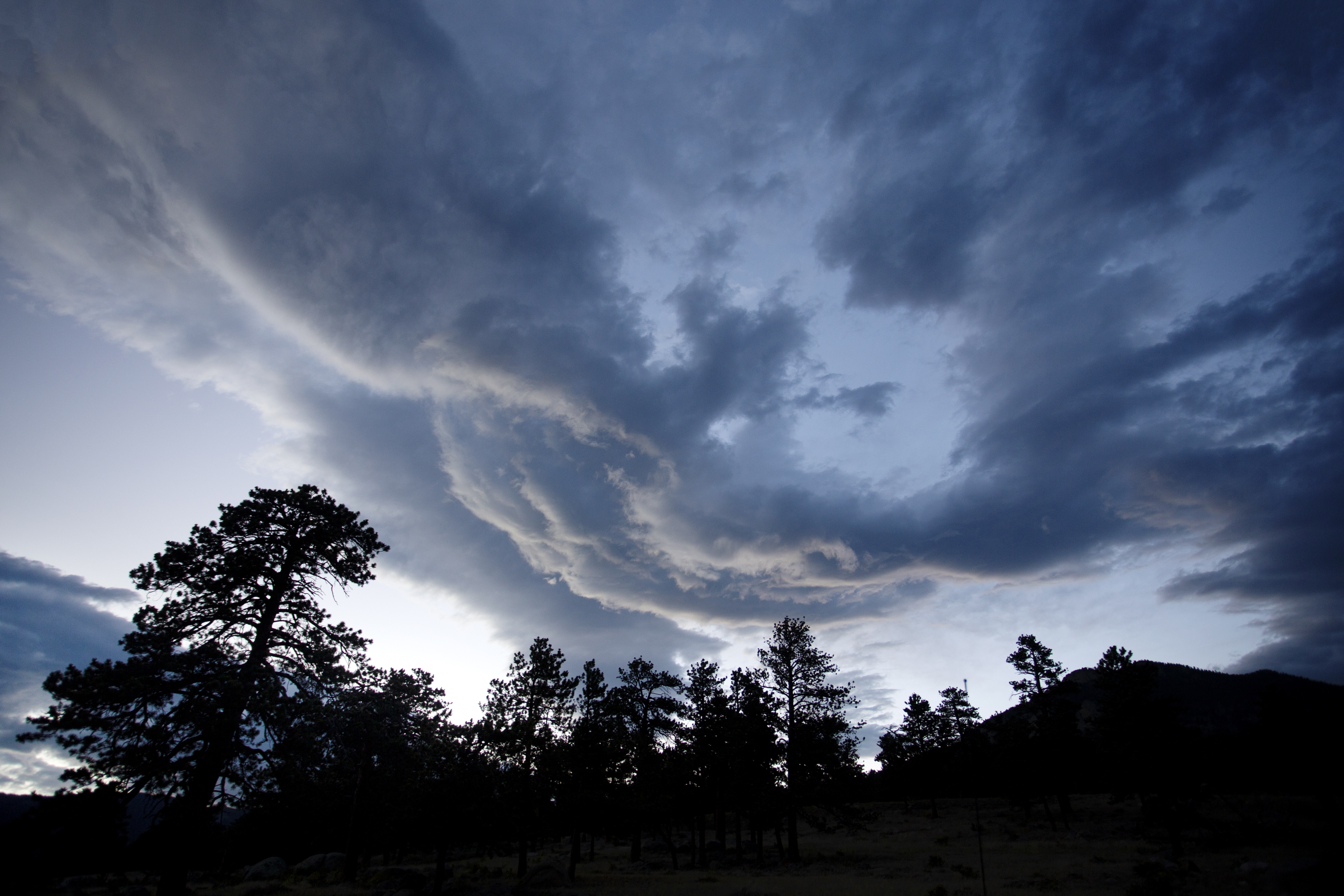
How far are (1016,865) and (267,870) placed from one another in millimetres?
52741

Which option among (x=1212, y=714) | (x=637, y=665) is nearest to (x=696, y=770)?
(x=637, y=665)

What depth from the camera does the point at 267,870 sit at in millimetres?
40719

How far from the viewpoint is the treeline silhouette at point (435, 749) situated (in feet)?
56.5

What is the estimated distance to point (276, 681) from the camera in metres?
19.1

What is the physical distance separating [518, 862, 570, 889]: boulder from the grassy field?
0.97m

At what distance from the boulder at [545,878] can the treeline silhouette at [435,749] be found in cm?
147

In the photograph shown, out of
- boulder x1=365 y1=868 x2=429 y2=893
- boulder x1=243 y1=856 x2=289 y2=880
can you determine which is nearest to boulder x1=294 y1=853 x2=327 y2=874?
boulder x1=243 y1=856 x2=289 y2=880

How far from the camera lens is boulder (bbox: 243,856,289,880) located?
128 ft

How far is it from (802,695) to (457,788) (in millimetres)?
21970

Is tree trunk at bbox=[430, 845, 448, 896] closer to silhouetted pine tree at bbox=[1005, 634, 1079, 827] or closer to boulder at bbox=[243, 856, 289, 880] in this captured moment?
boulder at bbox=[243, 856, 289, 880]

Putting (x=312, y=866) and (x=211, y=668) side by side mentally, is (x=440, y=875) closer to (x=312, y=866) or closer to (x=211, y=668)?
(x=211, y=668)

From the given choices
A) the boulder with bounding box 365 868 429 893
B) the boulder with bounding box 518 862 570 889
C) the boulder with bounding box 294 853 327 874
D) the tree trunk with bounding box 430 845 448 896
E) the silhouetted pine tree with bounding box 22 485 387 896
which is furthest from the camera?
the boulder with bounding box 294 853 327 874

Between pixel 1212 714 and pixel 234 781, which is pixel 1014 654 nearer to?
pixel 234 781

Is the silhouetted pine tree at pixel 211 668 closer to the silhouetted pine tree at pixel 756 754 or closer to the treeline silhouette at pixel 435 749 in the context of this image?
the treeline silhouette at pixel 435 749
